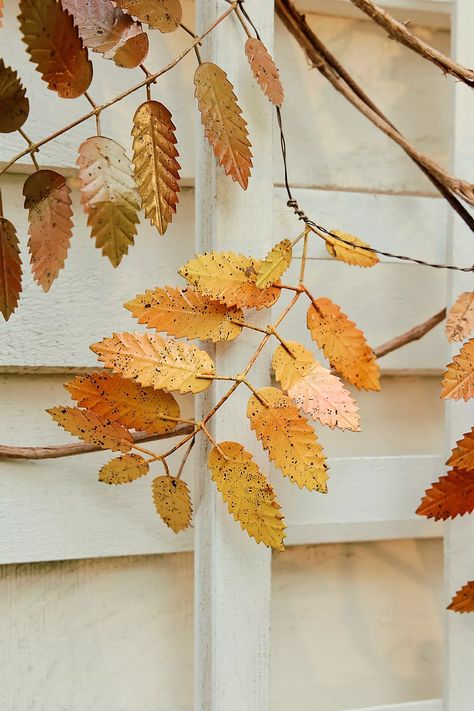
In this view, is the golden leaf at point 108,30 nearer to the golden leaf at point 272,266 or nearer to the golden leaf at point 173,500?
the golden leaf at point 272,266

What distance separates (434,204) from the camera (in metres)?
0.65

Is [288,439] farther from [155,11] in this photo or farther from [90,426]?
[155,11]

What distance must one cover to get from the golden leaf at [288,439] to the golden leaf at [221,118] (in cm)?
15

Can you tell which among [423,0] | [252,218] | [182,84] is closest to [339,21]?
[423,0]

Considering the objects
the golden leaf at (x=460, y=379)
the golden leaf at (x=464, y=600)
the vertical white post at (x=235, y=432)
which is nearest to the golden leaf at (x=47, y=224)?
the vertical white post at (x=235, y=432)

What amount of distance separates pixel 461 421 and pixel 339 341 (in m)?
0.17

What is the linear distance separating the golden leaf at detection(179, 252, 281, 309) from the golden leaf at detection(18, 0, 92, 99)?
127 mm

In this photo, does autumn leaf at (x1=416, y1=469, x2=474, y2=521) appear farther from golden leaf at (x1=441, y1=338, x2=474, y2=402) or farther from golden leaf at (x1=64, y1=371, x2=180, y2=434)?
golden leaf at (x1=64, y1=371, x2=180, y2=434)

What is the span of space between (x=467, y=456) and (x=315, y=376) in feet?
0.42

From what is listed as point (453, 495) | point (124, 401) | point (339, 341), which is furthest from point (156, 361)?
point (453, 495)

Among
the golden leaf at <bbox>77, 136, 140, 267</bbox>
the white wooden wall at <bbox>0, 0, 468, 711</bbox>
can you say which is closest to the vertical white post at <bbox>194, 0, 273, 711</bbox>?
the white wooden wall at <bbox>0, 0, 468, 711</bbox>

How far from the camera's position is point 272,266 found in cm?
44

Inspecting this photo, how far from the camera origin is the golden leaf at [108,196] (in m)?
0.38

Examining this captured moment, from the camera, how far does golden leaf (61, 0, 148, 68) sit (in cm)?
39
